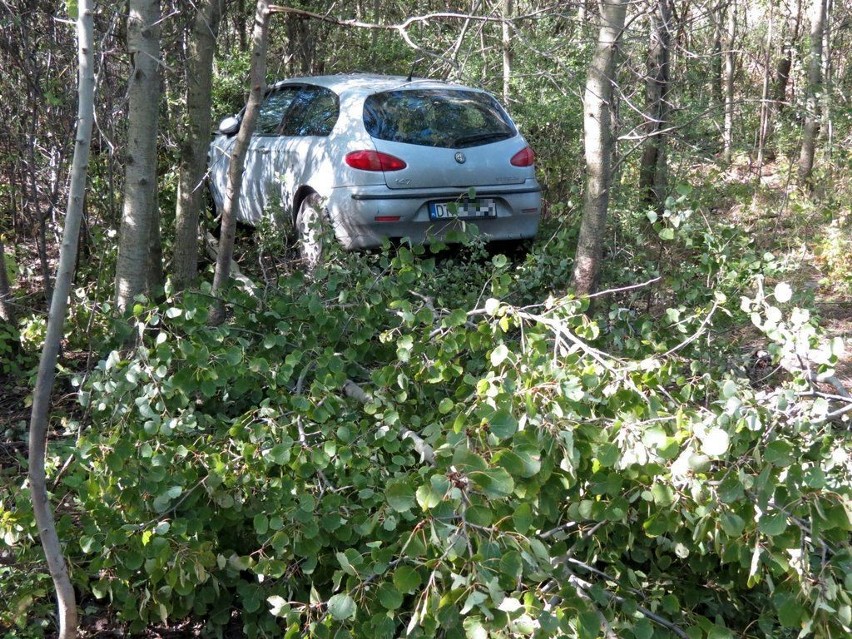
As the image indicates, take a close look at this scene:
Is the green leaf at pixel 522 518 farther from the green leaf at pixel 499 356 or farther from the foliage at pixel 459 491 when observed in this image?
the green leaf at pixel 499 356

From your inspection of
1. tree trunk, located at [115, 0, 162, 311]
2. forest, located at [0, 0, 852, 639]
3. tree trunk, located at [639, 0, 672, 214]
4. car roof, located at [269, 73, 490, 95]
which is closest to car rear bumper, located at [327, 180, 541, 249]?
forest, located at [0, 0, 852, 639]

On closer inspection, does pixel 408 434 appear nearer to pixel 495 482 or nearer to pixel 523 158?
pixel 495 482

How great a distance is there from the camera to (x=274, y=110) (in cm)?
730

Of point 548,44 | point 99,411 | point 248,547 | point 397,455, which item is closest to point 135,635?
point 248,547

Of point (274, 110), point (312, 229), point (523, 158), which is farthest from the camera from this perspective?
point (274, 110)

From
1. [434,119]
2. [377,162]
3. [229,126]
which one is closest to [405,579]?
[377,162]

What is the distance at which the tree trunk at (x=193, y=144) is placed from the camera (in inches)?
201

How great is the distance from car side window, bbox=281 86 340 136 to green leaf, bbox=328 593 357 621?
4.62 m

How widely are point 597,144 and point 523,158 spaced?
180 cm

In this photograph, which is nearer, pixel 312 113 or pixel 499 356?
pixel 499 356

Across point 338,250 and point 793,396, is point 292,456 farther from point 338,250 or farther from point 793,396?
point 338,250

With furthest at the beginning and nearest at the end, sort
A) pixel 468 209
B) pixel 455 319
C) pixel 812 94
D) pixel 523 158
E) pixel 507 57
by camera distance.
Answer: pixel 507 57 < pixel 812 94 < pixel 523 158 < pixel 468 209 < pixel 455 319

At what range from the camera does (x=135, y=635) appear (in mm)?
3195

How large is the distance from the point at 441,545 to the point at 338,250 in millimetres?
2816
